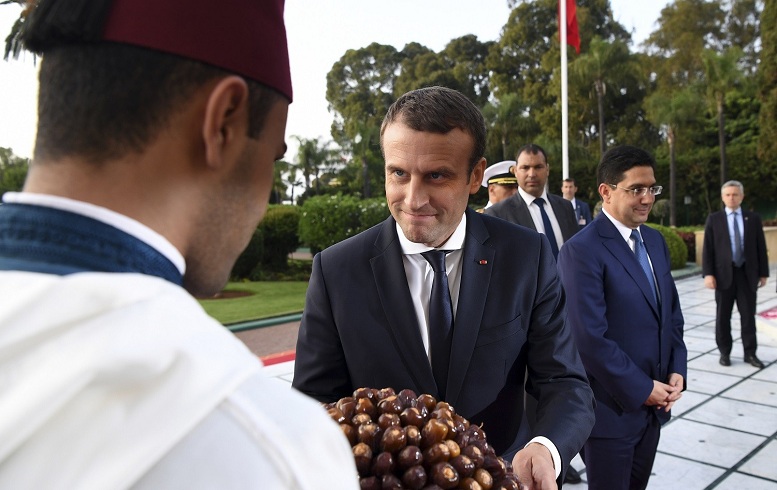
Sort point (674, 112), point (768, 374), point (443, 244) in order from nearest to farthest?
point (443, 244) < point (768, 374) < point (674, 112)

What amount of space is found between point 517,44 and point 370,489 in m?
44.3

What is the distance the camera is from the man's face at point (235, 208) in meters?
Result: 0.77

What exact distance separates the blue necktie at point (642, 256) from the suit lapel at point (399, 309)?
5.94ft

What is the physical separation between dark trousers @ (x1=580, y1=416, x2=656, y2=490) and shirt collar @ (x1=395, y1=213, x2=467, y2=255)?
5.30 ft

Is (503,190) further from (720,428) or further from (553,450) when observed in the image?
(553,450)

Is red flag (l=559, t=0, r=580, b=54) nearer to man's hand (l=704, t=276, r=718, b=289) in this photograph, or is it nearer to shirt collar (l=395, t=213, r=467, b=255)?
man's hand (l=704, t=276, r=718, b=289)

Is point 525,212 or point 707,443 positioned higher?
point 525,212

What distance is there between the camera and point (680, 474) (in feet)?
14.5

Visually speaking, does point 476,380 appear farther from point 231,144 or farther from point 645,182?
point 645,182

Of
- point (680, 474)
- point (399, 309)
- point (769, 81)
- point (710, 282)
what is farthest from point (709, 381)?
point (769, 81)

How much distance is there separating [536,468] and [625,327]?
1.80 metres

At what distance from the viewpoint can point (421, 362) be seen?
1798 millimetres

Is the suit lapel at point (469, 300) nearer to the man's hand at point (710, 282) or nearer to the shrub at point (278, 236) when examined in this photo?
the man's hand at point (710, 282)

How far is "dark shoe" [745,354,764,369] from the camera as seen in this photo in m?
7.18
